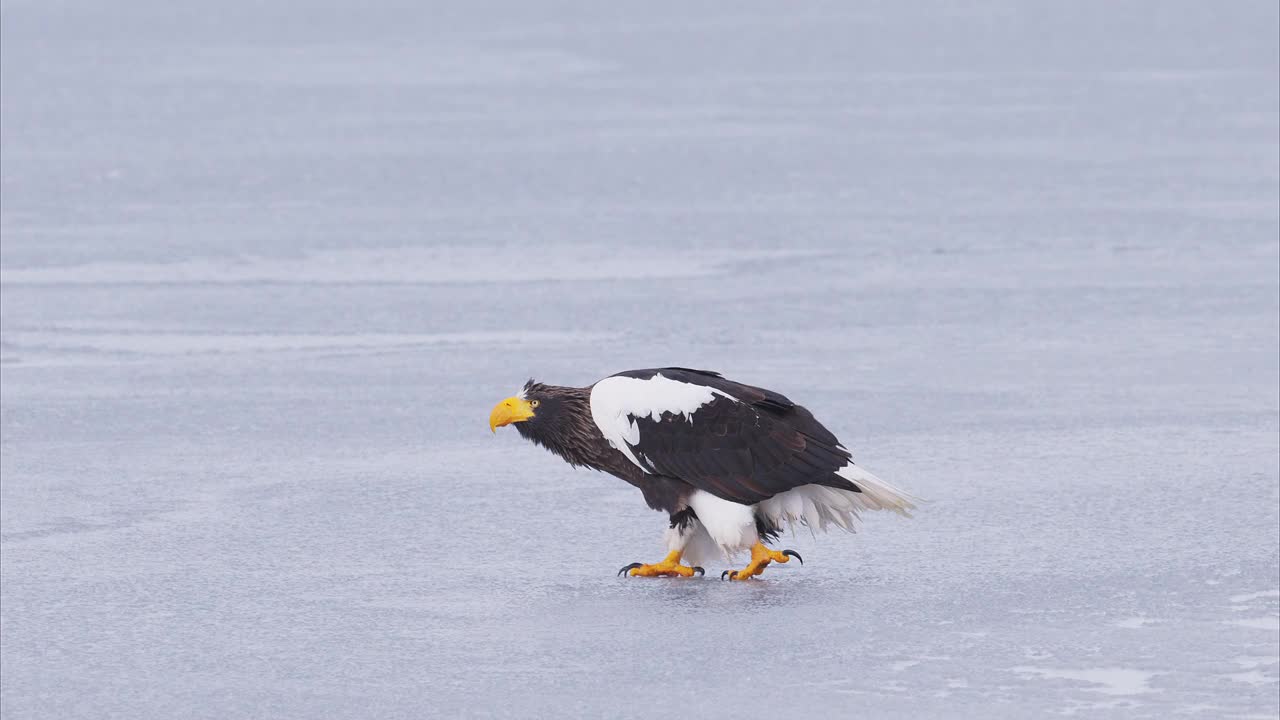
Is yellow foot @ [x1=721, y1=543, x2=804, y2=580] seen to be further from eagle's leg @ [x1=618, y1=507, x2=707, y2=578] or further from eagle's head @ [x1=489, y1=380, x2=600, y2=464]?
eagle's head @ [x1=489, y1=380, x2=600, y2=464]

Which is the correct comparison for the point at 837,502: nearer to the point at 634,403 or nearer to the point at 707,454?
the point at 707,454

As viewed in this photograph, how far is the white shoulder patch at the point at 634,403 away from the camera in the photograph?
19.6 feet

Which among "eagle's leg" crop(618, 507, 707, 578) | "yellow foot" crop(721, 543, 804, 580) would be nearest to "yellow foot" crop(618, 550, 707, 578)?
"eagle's leg" crop(618, 507, 707, 578)

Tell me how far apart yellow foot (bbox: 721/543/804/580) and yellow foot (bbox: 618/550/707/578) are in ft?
0.44

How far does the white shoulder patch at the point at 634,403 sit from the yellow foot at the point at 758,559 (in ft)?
1.17

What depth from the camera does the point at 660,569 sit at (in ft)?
20.1

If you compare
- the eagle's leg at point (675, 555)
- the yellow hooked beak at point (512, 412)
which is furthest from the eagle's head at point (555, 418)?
the eagle's leg at point (675, 555)

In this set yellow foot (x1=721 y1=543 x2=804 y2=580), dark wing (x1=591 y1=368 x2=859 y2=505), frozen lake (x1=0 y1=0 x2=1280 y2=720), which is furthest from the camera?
yellow foot (x1=721 y1=543 x2=804 y2=580)

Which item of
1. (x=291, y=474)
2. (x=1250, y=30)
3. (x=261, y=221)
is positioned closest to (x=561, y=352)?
(x=291, y=474)

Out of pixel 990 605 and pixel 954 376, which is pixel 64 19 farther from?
pixel 990 605

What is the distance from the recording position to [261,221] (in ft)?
44.4

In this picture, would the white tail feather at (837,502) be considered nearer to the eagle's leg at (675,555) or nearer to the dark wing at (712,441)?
the dark wing at (712,441)

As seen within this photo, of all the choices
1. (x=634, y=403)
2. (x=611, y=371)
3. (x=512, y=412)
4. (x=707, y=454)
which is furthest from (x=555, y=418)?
(x=611, y=371)

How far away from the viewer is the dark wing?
19.6ft
